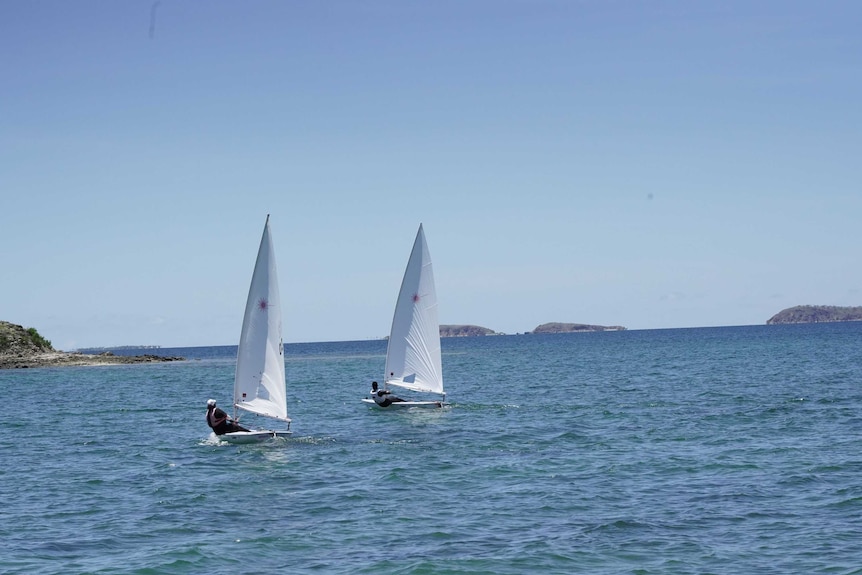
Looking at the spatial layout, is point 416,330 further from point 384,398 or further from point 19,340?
point 19,340

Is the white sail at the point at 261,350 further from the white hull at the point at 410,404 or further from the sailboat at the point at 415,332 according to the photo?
the white hull at the point at 410,404

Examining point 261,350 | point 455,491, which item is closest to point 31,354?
point 261,350

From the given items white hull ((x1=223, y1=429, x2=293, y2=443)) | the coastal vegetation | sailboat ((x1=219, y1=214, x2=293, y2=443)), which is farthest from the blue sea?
the coastal vegetation

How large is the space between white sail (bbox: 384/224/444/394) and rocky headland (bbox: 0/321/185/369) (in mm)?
83358

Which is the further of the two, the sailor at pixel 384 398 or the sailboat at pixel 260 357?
the sailor at pixel 384 398

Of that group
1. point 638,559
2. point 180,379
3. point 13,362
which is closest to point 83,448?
point 638,559

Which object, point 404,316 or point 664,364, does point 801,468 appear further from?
point 664,364

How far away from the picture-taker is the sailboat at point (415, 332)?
5247 cm

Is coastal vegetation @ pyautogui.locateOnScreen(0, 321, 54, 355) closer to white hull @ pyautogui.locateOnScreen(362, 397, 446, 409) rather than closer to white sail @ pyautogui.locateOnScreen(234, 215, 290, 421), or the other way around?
white hull @ pyautogui.locateOnScreen(362, 397, 446, 409)

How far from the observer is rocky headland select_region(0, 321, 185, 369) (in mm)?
123894

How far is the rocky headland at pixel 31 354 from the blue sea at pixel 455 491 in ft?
245

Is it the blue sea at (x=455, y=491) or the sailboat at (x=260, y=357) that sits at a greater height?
the sailboat at (x=260, y=357)

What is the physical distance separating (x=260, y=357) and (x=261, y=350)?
0.99ft

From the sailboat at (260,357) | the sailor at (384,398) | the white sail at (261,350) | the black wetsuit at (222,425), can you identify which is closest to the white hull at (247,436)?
the sailboat at (260,357)
